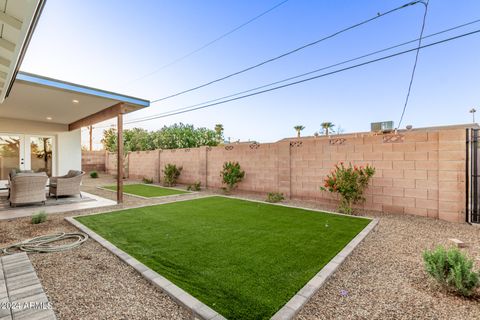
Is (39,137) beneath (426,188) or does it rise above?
above


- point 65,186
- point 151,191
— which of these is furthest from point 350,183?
point 65,186

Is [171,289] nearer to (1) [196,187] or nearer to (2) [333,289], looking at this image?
(2) [333,289]

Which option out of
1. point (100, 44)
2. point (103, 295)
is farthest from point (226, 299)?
point (100, 44)

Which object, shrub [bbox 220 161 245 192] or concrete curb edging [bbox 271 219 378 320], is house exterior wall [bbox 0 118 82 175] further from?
concrete curb edging [bbox 271 219 378 320]

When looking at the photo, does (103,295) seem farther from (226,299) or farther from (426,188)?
(426,188)

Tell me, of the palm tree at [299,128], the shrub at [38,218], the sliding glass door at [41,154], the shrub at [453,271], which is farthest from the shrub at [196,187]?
the palm tree at [299,128]

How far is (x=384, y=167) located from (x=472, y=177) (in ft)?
5.05

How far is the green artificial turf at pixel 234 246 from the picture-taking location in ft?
7.13

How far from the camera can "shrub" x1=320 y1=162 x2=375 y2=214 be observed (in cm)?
549

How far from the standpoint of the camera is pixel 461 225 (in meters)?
4.39

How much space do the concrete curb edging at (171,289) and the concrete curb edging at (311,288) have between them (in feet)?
1.73

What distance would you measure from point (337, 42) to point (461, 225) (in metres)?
6.61

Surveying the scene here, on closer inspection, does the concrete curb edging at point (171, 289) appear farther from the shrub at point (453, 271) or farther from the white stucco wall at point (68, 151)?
the white stucco wall at point (68, 151)

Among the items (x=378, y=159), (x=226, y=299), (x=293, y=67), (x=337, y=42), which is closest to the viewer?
(x=226, y=299)
